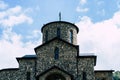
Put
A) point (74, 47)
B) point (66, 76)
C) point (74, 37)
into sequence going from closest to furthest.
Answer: point (66, 76) < point (74, 47) < point (74, 37)

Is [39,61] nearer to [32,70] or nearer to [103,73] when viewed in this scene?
[32,70]

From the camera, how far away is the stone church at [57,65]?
2906cm

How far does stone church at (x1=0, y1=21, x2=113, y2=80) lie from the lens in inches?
1144

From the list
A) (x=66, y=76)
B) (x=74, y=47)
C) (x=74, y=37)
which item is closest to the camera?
(x=66, y=76)

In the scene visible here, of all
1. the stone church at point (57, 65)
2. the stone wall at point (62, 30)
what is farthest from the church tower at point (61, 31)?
Result: the stone church at point (57, 65)

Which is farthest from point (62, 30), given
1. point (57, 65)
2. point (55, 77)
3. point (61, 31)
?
point (55, 77)

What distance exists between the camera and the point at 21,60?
101 ft

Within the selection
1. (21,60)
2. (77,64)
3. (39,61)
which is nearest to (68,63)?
(77,64)

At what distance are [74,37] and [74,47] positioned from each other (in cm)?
337

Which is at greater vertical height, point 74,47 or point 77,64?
point 74,47

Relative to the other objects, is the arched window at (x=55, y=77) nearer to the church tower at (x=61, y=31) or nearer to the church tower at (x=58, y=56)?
the church tower at (x=58, y=56)

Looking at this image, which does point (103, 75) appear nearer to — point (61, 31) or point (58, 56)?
point (58, 56)

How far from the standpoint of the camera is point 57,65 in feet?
96.7

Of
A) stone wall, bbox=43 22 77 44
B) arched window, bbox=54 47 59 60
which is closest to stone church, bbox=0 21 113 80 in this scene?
arched window, bbox=54 47 59 60
